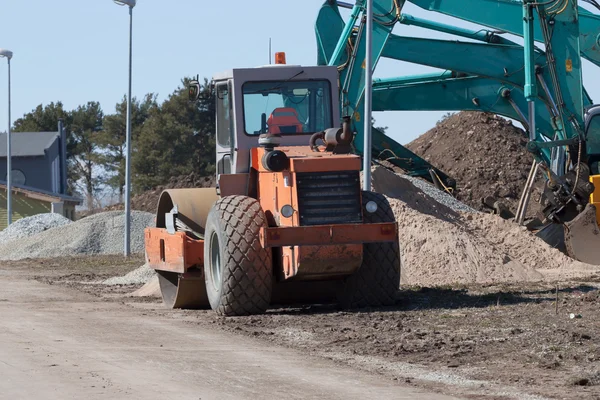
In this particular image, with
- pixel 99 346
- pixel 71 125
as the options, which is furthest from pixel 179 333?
pixel 71 125

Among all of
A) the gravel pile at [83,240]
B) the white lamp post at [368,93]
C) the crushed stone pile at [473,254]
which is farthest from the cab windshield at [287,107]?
the gravel pile at [83,240]

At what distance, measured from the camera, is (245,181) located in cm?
1514

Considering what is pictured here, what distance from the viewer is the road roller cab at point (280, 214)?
13875mm

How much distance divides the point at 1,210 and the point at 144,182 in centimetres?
1021

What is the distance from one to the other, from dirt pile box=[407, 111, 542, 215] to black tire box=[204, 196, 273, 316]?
25.1 meters

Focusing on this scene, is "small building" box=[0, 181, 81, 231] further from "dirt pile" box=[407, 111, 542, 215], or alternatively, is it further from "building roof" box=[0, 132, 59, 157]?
"dirt pile" box=[407, 111, 542, 215]

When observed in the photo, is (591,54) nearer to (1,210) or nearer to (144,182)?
(1,210)

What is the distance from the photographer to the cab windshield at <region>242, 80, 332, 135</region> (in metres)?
15.2

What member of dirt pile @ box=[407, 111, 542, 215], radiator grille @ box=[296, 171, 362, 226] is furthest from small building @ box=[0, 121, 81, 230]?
radiator grille @ box=[296, 171, 362, 226]

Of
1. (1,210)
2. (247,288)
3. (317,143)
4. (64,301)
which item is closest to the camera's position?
(247,288)

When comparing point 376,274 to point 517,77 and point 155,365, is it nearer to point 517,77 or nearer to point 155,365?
point 155,365

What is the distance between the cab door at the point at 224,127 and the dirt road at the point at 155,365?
2313 mm

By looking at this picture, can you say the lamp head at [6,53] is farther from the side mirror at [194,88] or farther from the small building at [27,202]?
the side mirror at [194,88]

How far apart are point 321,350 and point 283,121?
462cm
